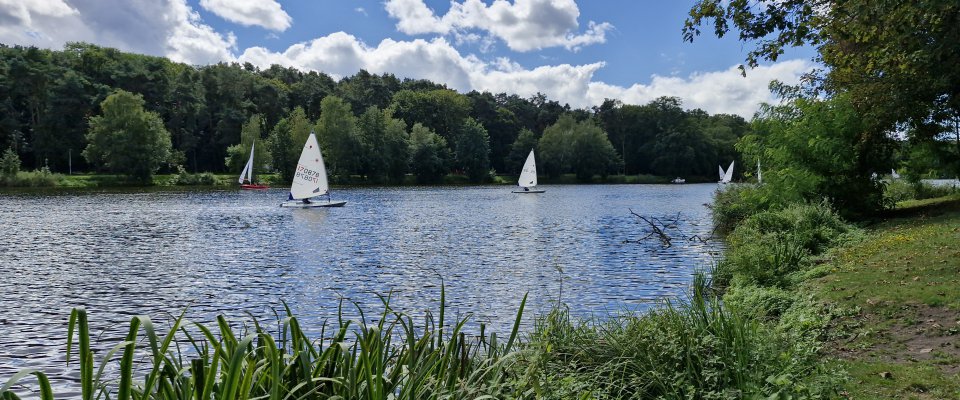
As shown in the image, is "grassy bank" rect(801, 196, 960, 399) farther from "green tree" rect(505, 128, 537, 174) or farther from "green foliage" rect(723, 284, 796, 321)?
"green tree" rect(505, 128, 537, 174)

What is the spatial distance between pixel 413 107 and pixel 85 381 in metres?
135

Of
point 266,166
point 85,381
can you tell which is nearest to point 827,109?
point 85,381

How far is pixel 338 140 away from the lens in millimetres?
104375

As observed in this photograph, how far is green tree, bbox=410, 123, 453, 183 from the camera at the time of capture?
113m

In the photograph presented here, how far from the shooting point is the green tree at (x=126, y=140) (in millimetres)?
84938

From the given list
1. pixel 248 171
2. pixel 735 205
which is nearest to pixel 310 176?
pixel 735 205

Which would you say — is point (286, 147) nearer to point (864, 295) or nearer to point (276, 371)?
point (864, 295)

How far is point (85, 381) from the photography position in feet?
12.8

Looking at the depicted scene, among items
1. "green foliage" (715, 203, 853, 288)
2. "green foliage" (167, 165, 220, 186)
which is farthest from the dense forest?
"green foliage" (715, 203, 853, 288)

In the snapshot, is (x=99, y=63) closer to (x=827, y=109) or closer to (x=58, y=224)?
(x=58, y=224)

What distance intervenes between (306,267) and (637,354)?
55.9ft

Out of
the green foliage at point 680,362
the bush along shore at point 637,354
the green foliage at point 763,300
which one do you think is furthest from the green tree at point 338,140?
the green foliage at point 680,362

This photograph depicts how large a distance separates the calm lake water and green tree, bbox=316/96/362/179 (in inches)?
2355

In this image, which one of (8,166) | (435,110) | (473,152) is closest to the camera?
(8,166)
